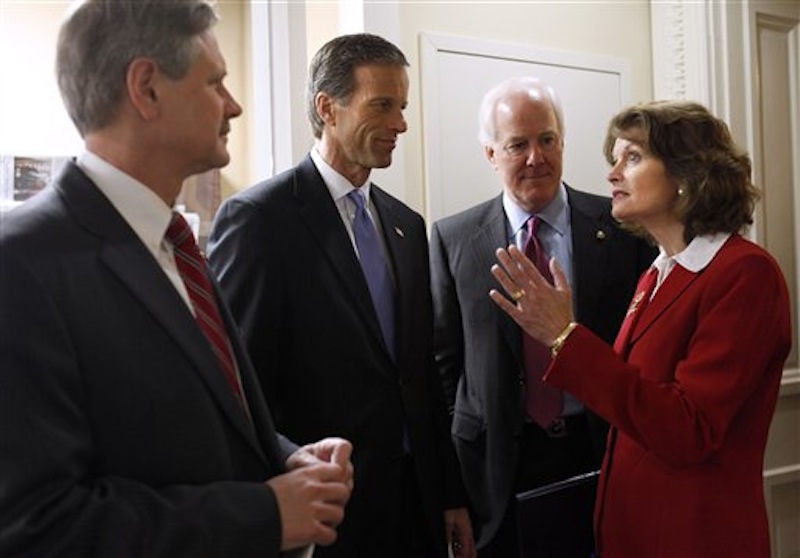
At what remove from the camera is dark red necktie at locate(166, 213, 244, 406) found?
3.33 ft

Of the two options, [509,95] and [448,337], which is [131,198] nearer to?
[448,337]

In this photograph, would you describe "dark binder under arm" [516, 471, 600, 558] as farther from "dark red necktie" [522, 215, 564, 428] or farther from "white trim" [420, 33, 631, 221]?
Answer: "white trim" [420, 33, 631, 221]

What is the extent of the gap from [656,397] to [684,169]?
50 cm

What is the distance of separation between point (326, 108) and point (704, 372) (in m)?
0.97

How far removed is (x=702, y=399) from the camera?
1.41 m

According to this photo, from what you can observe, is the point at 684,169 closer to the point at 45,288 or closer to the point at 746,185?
the point at 746,185

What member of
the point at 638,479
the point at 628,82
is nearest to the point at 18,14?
the point at 628,82

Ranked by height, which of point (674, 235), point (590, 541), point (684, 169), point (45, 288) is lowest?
point (590, 541)

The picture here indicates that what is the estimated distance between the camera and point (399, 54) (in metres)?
1.79

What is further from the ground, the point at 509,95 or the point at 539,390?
the point at 509,95

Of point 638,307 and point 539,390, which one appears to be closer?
point 638,307

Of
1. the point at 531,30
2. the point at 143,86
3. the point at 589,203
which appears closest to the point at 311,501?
the point at 143,86

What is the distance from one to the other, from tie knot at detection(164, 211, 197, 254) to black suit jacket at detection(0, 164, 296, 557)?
0.14m

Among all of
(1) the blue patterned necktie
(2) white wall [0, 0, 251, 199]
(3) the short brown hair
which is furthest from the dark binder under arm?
(2) white wall [0, 0, 251, 199]
